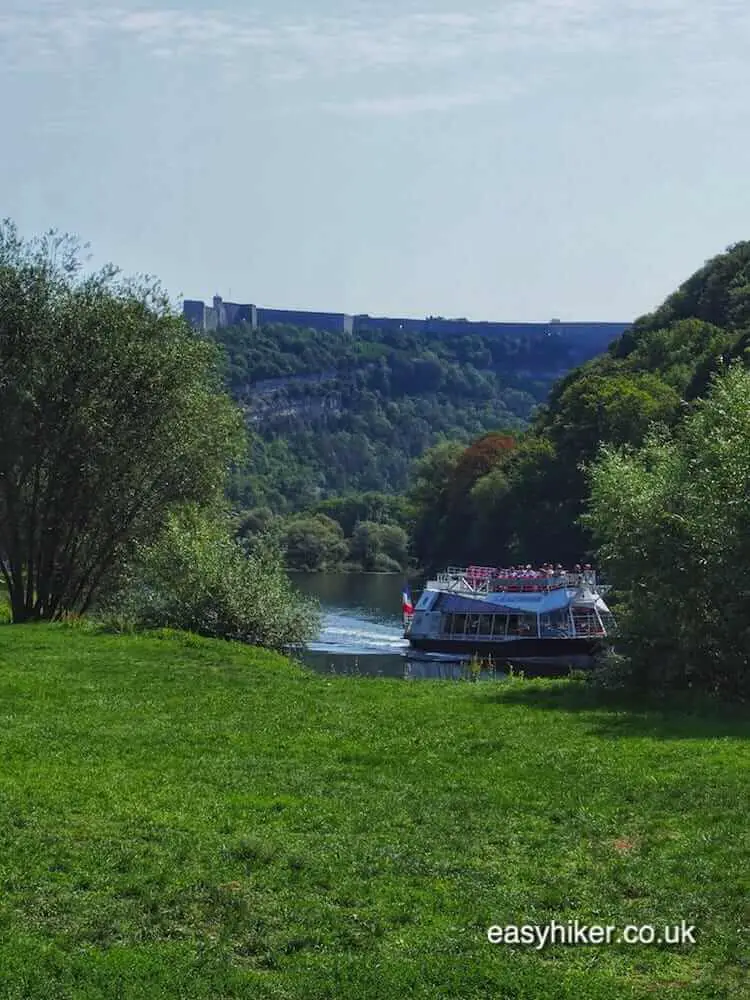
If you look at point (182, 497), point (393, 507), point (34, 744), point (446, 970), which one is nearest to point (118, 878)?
point (446, 970)

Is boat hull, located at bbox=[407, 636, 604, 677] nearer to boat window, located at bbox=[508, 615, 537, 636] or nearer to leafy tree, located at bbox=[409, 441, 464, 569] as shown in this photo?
boat window, located at bbox=[508, 615, 537, 636]

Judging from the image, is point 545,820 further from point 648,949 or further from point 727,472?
point 727,472

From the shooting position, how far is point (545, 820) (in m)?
12.7

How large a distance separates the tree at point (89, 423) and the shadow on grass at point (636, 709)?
594 inches

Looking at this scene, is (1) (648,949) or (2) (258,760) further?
(2) (258,760)

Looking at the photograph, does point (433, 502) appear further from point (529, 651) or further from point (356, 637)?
point (529, 651)

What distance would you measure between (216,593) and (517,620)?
3341 cm

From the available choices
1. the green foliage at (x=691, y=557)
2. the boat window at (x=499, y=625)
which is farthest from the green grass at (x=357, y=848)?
the boat window at (x=499, y=625)

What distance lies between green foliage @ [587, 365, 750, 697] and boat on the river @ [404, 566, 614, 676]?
1383 inches

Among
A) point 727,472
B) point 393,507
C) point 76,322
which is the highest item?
point 76,322

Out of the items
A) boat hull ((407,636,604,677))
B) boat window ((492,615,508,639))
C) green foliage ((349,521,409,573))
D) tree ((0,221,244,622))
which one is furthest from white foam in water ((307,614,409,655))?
green foliage ((349,521,409,573))

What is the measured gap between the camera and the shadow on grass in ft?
59.4

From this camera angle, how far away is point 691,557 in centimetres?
2247

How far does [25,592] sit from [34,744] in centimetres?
2429
